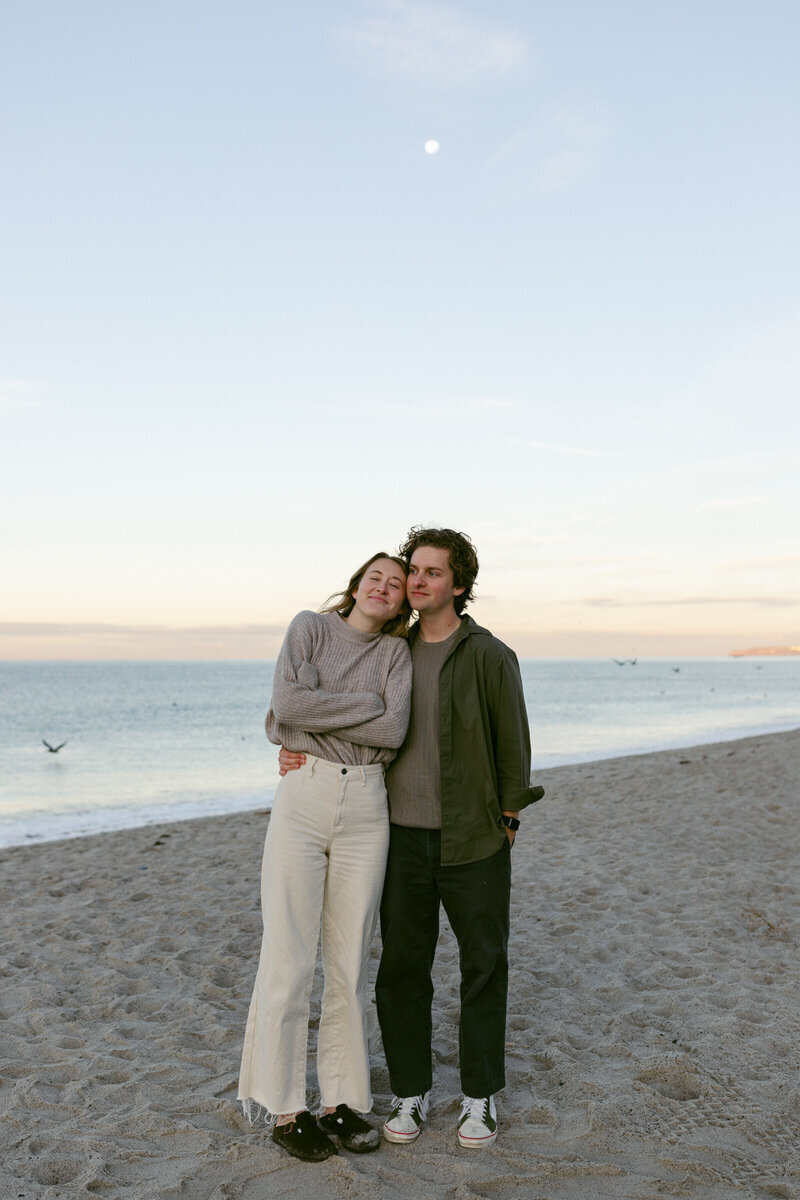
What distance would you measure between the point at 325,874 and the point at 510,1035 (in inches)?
65.0

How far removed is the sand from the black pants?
0.26 metres

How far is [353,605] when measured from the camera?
10.7 ft

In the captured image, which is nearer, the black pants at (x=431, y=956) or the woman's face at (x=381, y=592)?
the black pants at (x=431, y=956)

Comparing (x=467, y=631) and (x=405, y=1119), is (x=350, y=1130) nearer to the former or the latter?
(x=405, y=1119)

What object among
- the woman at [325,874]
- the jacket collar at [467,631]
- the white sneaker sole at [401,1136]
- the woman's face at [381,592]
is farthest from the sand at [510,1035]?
the woman's face at [381,592]

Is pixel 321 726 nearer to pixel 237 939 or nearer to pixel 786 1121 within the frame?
pixel 786 1121

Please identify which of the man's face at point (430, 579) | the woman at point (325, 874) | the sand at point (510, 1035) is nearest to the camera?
the sand at point (510, 1035)

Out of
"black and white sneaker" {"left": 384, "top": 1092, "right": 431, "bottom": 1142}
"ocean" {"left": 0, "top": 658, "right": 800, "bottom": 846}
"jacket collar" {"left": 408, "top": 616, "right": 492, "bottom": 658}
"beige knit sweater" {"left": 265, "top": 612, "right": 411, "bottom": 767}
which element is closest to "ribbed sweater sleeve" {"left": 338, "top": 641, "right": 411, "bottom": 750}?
"beige knit sweater" {"left": 265, "top": 612, "right": 411, "bottom": 767}

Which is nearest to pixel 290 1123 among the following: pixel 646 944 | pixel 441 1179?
pixel 441 1179

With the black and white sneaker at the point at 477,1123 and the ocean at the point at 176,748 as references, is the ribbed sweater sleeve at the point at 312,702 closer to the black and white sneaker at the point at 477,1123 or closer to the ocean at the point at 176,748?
the black and white sneaker at the point at 477,1123

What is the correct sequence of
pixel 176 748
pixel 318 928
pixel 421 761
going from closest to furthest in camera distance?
1. pixel 318 928
2. pixel 421 761
3. pixel 176 748

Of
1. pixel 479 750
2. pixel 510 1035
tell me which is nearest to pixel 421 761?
pixel 479 750

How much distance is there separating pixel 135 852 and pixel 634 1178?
6.34 meters

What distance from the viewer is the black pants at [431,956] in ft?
9.73
